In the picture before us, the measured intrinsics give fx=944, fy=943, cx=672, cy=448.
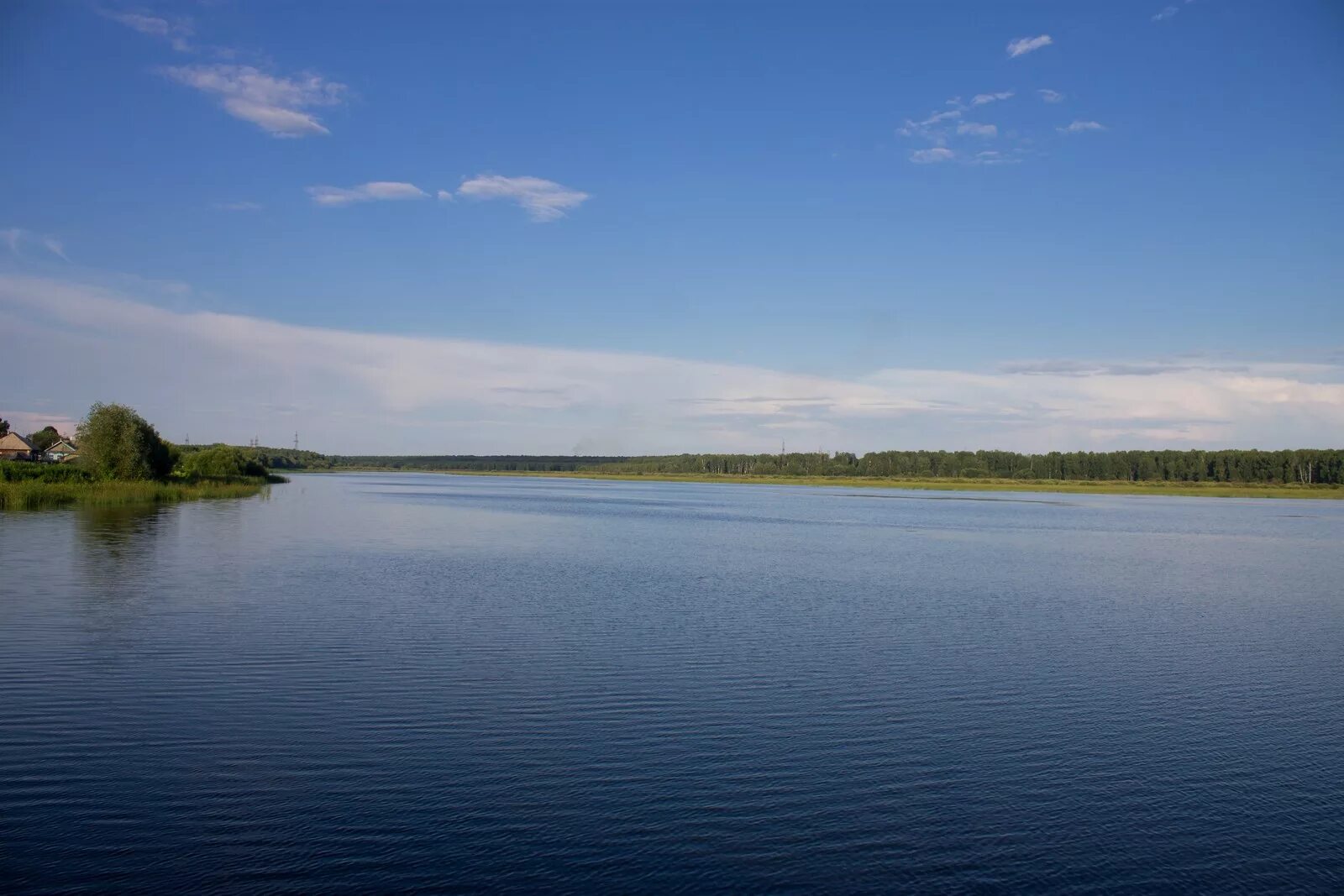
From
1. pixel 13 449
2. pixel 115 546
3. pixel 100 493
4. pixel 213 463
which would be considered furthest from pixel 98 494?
pixel 13 449

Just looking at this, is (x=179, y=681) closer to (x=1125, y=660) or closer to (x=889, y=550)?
(x=1125, y=660)

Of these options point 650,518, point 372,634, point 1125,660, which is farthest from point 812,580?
point 650,518

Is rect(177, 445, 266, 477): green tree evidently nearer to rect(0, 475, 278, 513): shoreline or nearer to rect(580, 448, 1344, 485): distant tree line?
rect(0, 475, 278, 513): shoreline

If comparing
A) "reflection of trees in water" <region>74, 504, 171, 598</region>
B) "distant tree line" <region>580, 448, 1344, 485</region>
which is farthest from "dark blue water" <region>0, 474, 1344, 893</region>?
"distant tree line" <region>580, 448, 1344, 485</region>

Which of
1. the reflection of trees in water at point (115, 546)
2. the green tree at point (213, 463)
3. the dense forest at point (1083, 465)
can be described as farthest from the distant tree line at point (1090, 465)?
the reflection of trees in water at point (115, 546)

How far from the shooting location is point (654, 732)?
412 inches

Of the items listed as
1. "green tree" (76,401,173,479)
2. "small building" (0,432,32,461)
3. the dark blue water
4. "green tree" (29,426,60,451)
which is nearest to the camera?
the dark blue water

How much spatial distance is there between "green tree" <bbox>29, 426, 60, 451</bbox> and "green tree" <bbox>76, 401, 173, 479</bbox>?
170 ft

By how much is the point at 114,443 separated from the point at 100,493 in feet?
19.4

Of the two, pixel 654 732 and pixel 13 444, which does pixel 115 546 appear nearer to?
pixel 654 732

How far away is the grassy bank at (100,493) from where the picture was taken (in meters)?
41.8

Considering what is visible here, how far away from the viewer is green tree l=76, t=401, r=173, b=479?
51.0 meters

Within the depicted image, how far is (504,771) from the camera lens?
→ 905 centimetres

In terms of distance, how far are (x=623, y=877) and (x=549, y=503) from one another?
202 ft
